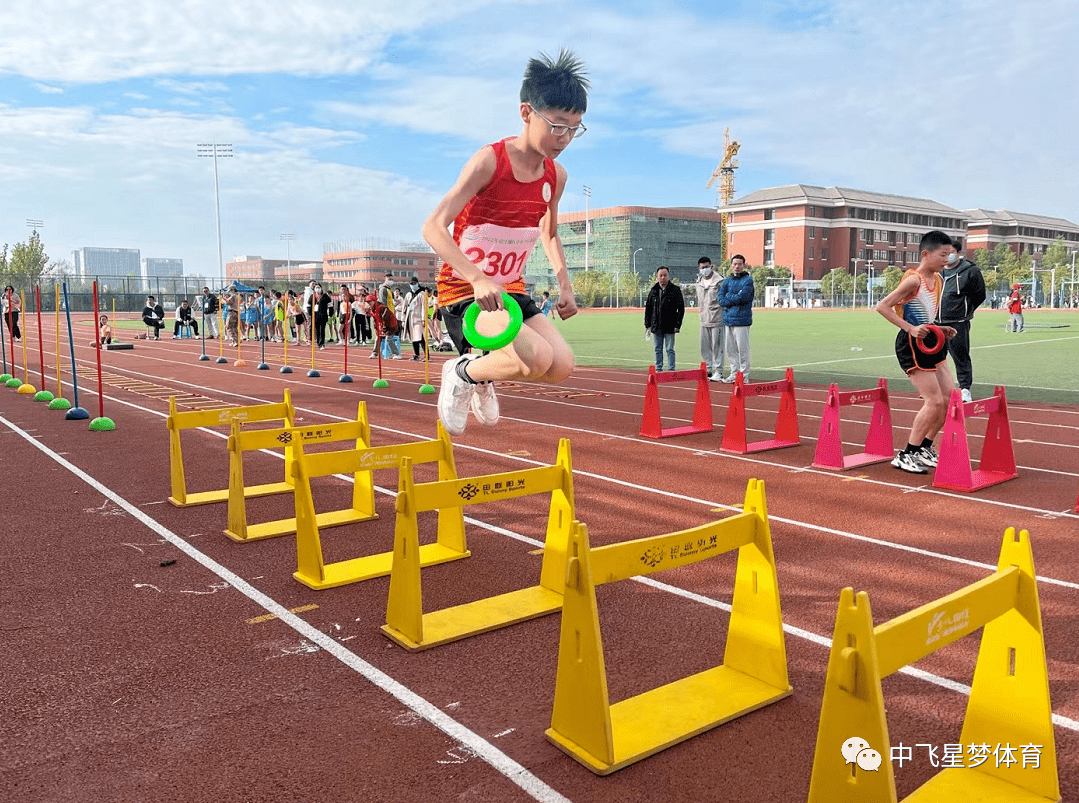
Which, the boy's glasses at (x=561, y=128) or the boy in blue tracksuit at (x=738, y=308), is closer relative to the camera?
the boy's glasses at (x=561, y=128)

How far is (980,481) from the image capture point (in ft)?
25.9

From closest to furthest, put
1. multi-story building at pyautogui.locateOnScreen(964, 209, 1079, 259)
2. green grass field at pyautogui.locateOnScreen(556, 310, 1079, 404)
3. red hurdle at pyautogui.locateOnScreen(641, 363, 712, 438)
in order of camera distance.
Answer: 1. red hurdle at pyautogui.locateOnScreen(641, 363, 712, 438)
2. green grass field at pyautogui.locateOnScreen(556, 310, 1079, 404)
3. multi-story building at pyautogui.locateOnScreen(964, 209, 1079, 259)

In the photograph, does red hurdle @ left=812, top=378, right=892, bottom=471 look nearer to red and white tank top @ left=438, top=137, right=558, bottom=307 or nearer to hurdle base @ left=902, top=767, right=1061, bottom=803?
red and white tank top @ left=438, top=137, right=558, bottom=307

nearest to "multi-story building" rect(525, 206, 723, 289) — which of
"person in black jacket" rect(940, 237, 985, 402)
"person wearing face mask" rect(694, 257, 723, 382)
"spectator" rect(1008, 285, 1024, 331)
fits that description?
"spectator" rect(1008, 285, 1024, 331)

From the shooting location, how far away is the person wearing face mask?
1609cm

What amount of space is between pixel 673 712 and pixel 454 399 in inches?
79.7

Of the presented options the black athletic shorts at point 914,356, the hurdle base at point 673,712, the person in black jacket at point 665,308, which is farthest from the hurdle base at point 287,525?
the person in black jacket at point 665,308

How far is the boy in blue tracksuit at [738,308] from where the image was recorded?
15055mm

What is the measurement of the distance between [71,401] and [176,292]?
49.1 meters

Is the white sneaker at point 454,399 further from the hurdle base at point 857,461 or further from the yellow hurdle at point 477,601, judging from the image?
the hurdle base at point 857,461

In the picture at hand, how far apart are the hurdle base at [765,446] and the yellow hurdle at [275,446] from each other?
4.61m

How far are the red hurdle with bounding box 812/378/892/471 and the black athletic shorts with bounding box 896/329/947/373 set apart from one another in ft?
2.33

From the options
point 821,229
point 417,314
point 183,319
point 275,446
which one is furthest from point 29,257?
point 821,229

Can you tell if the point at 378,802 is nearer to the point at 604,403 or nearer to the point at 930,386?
the point at 930,386
